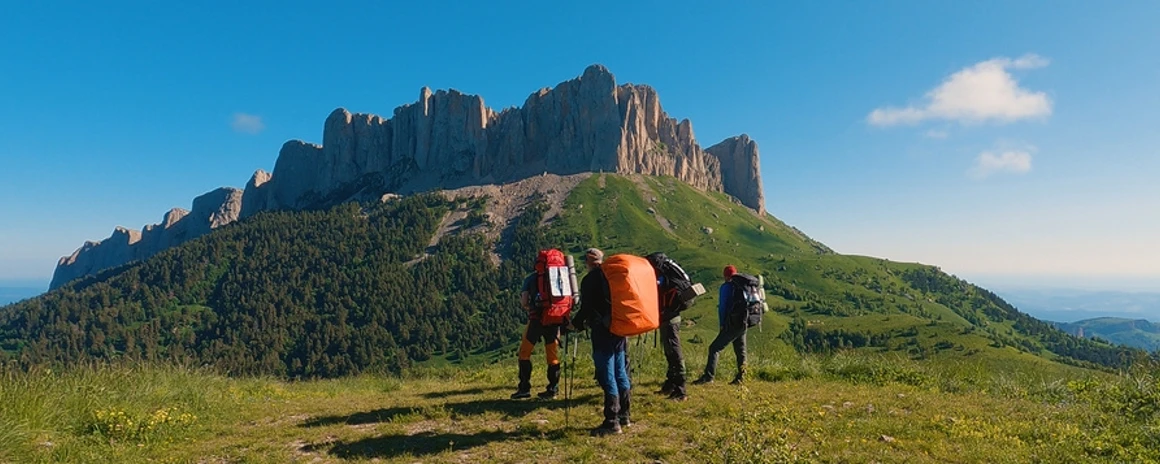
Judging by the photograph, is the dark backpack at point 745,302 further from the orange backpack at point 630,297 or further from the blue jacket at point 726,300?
the orange backpack at point 630,297

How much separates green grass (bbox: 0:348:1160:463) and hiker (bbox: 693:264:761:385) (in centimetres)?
55

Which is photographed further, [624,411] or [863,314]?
[863,314]

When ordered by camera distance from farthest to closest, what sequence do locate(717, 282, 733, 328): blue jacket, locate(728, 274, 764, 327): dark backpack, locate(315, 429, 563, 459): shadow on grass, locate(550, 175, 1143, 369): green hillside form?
locate(550, 175, 1143, 369): green hillside → locate(717, 282, 733, 328): blue jacket → locate(728, 274, 764, 327): dark backpack → locate(315, 429, 563, 459): shadow on grass

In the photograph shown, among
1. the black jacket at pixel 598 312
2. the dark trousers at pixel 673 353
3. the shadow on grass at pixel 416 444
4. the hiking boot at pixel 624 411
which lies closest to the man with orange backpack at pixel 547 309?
the black jacket at pixel 598 312

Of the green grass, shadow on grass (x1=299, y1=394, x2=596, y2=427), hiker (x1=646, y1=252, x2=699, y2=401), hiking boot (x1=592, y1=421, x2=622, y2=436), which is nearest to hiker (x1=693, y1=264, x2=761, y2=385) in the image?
the green grass

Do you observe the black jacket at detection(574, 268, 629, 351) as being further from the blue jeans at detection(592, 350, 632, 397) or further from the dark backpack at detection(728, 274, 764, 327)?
the dark backpack at detection(728, 274, 764, 327)

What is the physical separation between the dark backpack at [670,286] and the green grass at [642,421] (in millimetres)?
1834

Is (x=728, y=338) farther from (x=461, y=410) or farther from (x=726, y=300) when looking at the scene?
(x=461, y=410)

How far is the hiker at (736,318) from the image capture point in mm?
11586

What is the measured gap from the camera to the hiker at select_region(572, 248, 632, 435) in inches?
329

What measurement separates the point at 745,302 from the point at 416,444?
7490 mm

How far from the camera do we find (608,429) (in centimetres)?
821

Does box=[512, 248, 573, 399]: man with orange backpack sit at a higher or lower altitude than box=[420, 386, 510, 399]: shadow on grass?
higher

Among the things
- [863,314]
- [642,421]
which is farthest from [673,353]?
[863,314]
